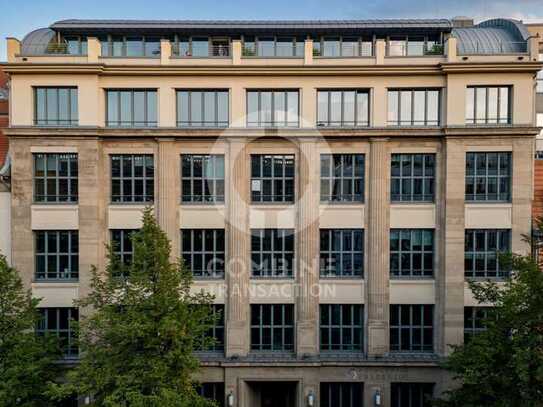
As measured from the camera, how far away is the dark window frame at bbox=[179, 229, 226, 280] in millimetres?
22875

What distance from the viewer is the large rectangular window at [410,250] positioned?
2277 cm

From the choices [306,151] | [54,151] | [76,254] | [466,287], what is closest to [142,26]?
[54,151]

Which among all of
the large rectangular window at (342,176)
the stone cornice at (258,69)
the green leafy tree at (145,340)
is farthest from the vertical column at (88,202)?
the large rectangular window at (342,176)

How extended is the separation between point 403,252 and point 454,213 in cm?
313

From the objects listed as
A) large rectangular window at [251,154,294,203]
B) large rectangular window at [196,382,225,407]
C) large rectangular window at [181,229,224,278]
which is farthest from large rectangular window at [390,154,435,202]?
large rectangular window at [196,382,225,407]

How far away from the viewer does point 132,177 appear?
22750mm

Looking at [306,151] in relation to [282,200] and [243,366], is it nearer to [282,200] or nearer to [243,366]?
[282,200]

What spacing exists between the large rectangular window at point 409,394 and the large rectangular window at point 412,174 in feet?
31.2

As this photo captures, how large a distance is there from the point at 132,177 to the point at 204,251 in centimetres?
523

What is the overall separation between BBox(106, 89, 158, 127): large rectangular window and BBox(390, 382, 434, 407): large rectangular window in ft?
60.2

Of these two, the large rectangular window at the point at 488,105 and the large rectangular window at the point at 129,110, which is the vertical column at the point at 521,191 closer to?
the large rectangular window at the point at 488,105

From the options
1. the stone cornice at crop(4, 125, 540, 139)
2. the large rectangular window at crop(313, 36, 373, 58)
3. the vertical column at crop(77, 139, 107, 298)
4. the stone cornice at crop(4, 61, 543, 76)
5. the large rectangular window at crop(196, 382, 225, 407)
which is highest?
the large rectangular window at crop(313, 36, 373, 58)

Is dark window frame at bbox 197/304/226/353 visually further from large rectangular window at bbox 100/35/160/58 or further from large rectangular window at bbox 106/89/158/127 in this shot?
large rectangular window at bbox 100/35/160/58

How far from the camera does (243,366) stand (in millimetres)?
22516
